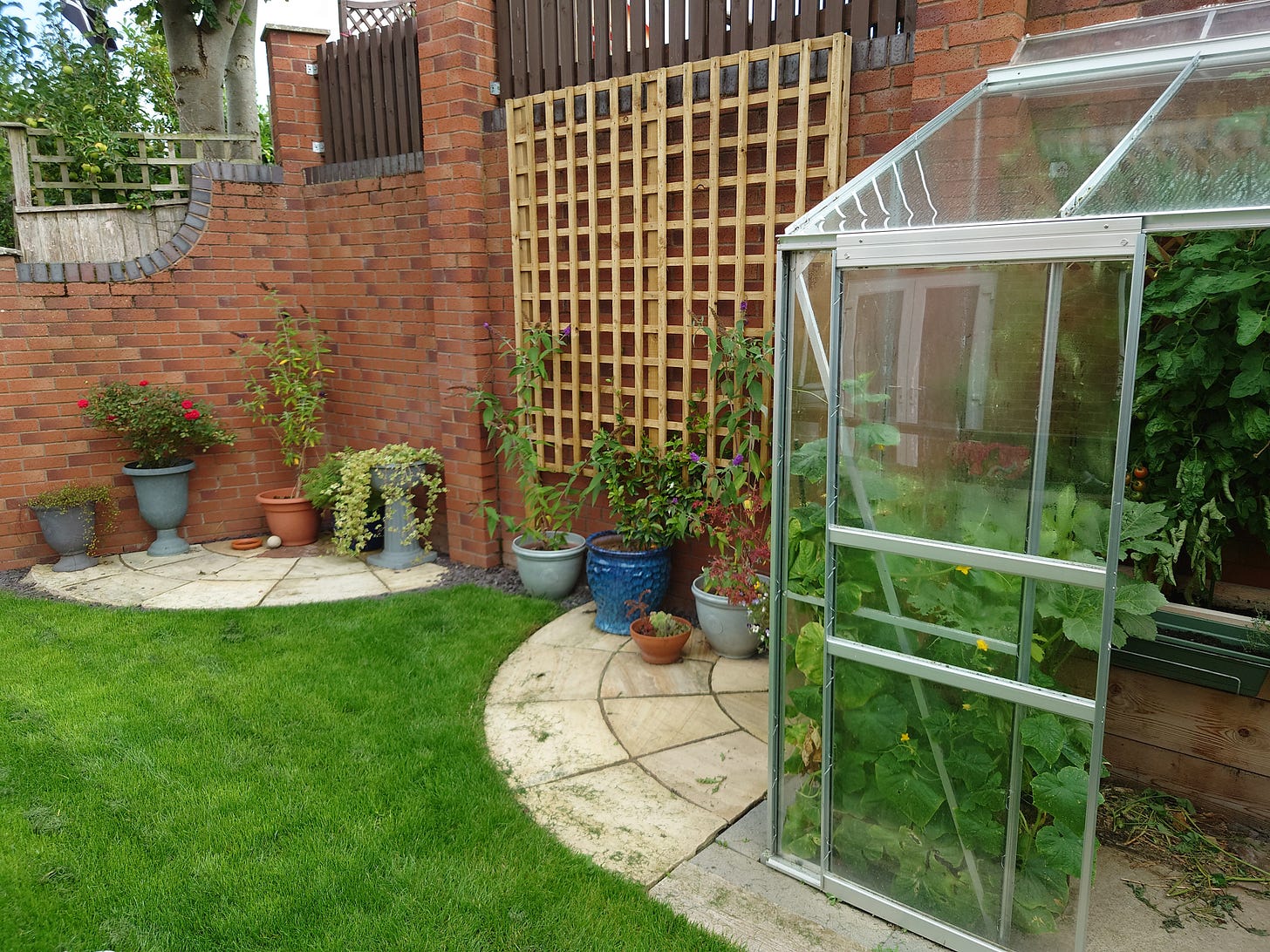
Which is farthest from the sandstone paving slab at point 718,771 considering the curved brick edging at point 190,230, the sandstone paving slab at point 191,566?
the curved brick edging at point 190,230

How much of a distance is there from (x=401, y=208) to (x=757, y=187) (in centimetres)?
260

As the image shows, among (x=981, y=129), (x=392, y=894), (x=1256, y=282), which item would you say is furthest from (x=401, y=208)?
(x=1256, y=282)

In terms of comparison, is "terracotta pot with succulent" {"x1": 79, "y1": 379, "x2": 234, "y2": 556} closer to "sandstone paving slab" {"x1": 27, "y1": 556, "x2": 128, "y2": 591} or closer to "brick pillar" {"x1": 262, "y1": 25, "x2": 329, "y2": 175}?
"sandstone paving slab" {"x1": 27, "y1": 556, "x2": 128, "y2": 591}

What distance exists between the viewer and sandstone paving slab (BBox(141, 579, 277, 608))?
4.71 m

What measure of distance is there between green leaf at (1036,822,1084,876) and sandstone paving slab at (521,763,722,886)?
1.02 m

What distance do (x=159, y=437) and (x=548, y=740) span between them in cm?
379

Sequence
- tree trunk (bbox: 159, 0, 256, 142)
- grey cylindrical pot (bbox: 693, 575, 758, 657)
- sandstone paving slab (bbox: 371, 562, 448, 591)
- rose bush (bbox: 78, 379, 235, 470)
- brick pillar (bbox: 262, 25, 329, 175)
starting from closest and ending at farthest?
grey cylindrical pot (bbox: 693, 575, 758, 657) < sandstone paving slab (bbox: 371, 562, 448, 591) < rose bush (bbox: 78, 379, 235, 470) < brick pillar (bbox: 262, 25, 329, 175) < tree trunk (bbox: 159, 0, 256, 142)

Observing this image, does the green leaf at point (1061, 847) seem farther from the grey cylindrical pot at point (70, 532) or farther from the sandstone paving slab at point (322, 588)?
the grey cylindrical pot at point (70, 532)

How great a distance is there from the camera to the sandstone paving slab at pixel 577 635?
4141 millimetres

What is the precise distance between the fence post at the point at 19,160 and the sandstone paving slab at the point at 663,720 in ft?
16.2

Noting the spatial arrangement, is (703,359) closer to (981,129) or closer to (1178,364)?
(981,129)

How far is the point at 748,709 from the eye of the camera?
348 centimetres

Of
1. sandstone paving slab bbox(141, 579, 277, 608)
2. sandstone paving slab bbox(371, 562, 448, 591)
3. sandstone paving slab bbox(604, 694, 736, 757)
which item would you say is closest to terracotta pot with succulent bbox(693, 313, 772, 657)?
sandstone paving slab bbox(604, 694, 736, 757)

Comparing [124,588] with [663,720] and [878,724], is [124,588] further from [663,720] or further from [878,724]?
[878,724]
